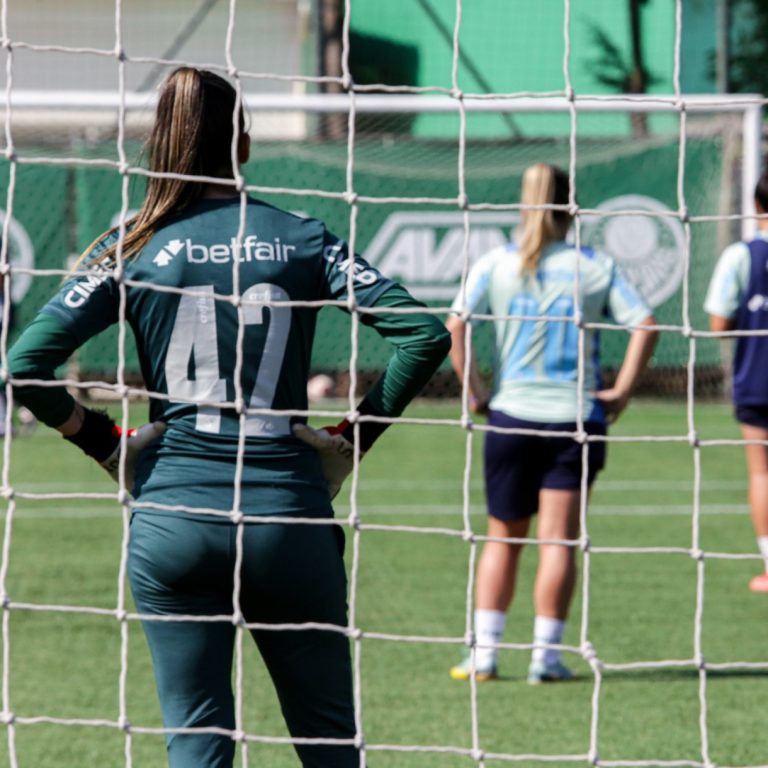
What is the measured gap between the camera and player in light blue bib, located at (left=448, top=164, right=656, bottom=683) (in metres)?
5.43

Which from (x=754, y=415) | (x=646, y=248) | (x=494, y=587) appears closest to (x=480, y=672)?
(x=494, y=587)

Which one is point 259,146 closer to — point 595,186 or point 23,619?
point 595,186

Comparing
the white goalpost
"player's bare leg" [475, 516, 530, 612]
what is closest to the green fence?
the white goalpost

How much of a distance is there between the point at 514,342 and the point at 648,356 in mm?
535

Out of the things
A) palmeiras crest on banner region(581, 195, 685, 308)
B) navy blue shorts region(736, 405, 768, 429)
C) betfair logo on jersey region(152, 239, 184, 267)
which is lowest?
navy blue shorts region(736, 405, 768, 429)

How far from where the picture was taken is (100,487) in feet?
33.7

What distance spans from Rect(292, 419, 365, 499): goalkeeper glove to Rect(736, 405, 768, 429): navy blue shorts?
4.27 meters

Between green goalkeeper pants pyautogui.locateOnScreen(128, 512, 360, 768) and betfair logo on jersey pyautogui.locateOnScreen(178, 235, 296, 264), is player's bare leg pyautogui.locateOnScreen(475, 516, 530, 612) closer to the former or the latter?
green goalkeeper pants pyautogui.locateOnScreen(128, 512, 360, 768)

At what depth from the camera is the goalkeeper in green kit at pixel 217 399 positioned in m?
2.99

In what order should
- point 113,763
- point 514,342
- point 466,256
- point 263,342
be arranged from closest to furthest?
point 263,342 → point 466,256 → point 113,763 → point 514,342

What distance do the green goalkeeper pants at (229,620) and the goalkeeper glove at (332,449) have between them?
0.11 m

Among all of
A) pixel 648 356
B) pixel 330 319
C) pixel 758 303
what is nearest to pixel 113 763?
pixel 648 356

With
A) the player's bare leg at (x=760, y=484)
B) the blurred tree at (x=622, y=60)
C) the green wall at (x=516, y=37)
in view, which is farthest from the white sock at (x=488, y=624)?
the blurred tree at (x=622, y=60)

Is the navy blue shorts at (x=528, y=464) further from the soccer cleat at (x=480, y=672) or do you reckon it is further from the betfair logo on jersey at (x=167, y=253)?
the betfair logo on jersey at (x=167, y=253)
